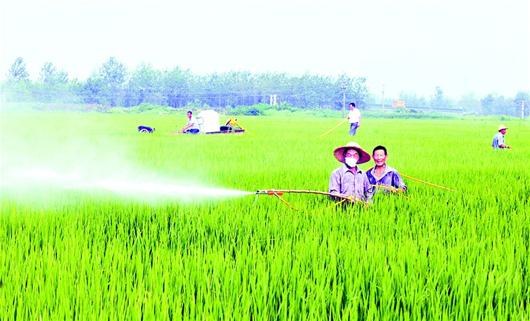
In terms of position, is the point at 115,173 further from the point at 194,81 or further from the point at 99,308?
the point at 194,81

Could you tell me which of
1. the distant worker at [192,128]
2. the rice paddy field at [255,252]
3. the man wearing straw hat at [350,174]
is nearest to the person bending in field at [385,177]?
the rice paddy field at [255,252]

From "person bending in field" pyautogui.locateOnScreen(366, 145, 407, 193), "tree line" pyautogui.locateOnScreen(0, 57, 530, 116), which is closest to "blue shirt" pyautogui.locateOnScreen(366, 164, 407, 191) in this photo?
"person bending in field" pyautogui.locateOnScreen(366, 145, 407, 193)

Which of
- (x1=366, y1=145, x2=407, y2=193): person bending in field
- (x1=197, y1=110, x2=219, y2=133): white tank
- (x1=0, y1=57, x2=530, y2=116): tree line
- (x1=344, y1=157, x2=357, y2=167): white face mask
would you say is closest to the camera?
(x1=344, y1=157, x2=357, y2=167): white face mask

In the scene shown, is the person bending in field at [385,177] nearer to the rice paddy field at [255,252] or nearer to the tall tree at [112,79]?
the rice paddy field at [255,252]

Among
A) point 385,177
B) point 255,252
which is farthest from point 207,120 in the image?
point 255,252

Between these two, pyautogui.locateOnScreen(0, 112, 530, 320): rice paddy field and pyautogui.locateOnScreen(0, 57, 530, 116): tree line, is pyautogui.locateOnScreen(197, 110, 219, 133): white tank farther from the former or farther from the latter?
pyautogui.locateOnScreen(0, 57, 530, 116): tree line

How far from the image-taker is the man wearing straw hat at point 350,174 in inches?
186

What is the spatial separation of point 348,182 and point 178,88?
7338cm

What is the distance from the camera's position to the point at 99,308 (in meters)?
2.31

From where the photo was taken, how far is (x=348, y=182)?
473 cm

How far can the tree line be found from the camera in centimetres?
6719

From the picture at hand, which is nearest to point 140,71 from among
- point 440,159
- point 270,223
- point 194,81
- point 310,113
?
point 194,81

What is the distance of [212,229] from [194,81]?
275ft

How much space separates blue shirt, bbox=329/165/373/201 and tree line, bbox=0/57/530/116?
62176 mm
